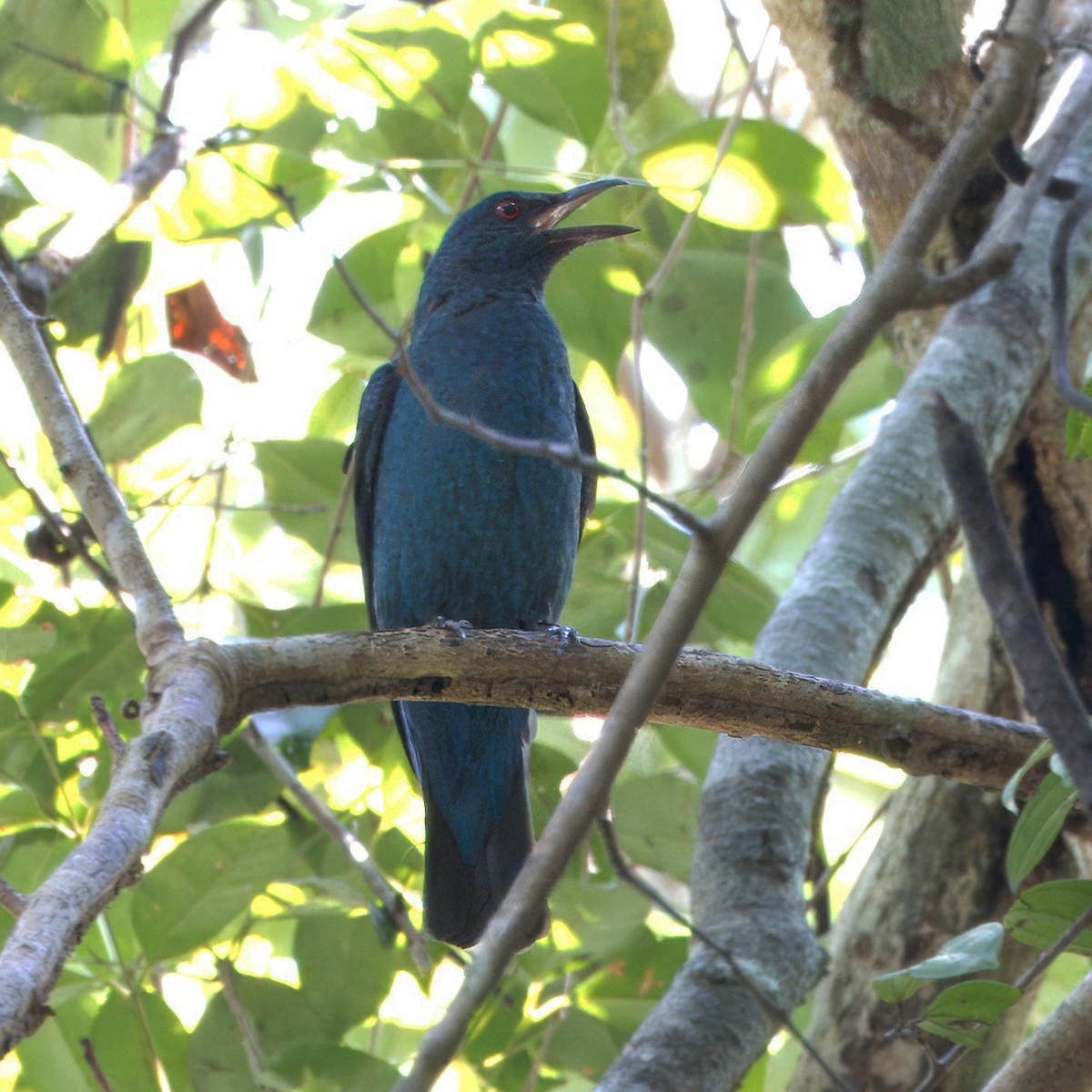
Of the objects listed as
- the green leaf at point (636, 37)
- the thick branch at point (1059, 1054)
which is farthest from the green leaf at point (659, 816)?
the green leaf at point (636, 37)

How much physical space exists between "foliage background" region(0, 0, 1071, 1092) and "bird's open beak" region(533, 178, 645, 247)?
8 centimetres

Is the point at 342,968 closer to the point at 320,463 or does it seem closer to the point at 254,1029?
the point at 254,1029

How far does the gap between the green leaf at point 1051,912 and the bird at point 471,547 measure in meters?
1.64

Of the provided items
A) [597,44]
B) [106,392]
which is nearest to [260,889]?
[106,392]

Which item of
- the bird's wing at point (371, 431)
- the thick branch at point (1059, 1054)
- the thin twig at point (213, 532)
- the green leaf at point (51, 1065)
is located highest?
the bird's wing at point (371, 431)

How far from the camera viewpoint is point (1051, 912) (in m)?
2.41

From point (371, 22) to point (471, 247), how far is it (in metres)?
0.91

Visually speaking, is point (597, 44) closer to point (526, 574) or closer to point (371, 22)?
point (371, 22)

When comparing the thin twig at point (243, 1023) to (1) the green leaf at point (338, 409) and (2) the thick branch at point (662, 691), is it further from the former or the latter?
(1) the green leaf at point (338, 409)

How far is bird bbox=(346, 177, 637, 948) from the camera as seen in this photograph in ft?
12.7

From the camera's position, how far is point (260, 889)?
10.8 ft

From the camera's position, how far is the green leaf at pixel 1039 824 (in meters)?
2.44

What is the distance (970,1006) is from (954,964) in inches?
8.2

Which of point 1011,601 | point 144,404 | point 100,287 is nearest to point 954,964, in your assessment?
point 1011,601
